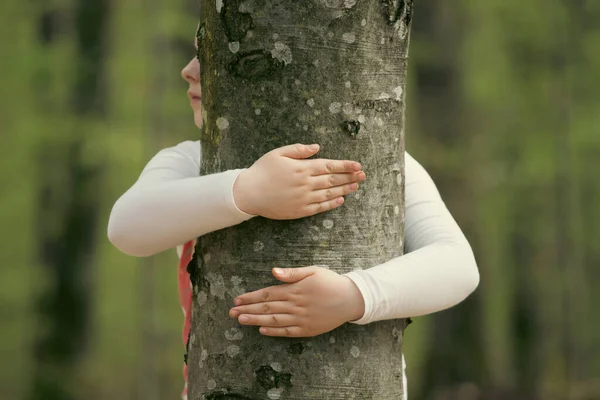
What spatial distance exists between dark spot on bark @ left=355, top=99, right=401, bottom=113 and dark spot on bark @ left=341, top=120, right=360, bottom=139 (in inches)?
2.0

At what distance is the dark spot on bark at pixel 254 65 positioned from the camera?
2.17 metres

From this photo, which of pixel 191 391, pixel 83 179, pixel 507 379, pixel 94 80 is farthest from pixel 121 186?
pixel 191 391

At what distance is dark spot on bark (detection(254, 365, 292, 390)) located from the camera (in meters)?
2.14

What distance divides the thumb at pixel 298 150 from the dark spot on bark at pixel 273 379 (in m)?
0.56

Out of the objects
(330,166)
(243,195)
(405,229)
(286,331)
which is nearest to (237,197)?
(243,195)

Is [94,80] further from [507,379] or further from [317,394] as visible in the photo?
[317,394]

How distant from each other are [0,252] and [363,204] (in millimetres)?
14837

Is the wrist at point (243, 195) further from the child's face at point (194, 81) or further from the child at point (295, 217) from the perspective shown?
the child's face at point (194, 81)

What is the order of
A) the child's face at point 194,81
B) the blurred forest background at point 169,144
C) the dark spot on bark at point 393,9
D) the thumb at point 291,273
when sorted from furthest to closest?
the blurred forest background at point 169,144 < the child's face at point 194,81 < the dark spot on bark at point 393,9 < the thumb at point 291,273

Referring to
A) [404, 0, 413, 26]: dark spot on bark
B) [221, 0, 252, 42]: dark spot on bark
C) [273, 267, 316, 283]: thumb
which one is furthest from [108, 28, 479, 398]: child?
[404, 0, 413, 26]: dark spot on bark

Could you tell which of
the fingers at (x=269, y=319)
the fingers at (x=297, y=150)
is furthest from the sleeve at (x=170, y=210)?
the fingers at (x=269, y=319)

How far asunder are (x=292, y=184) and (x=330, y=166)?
0.38 ft

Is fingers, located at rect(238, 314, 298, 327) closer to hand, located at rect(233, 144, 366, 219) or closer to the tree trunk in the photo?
the tree trunk

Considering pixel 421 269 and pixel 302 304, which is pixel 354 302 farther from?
pixel 421 269
